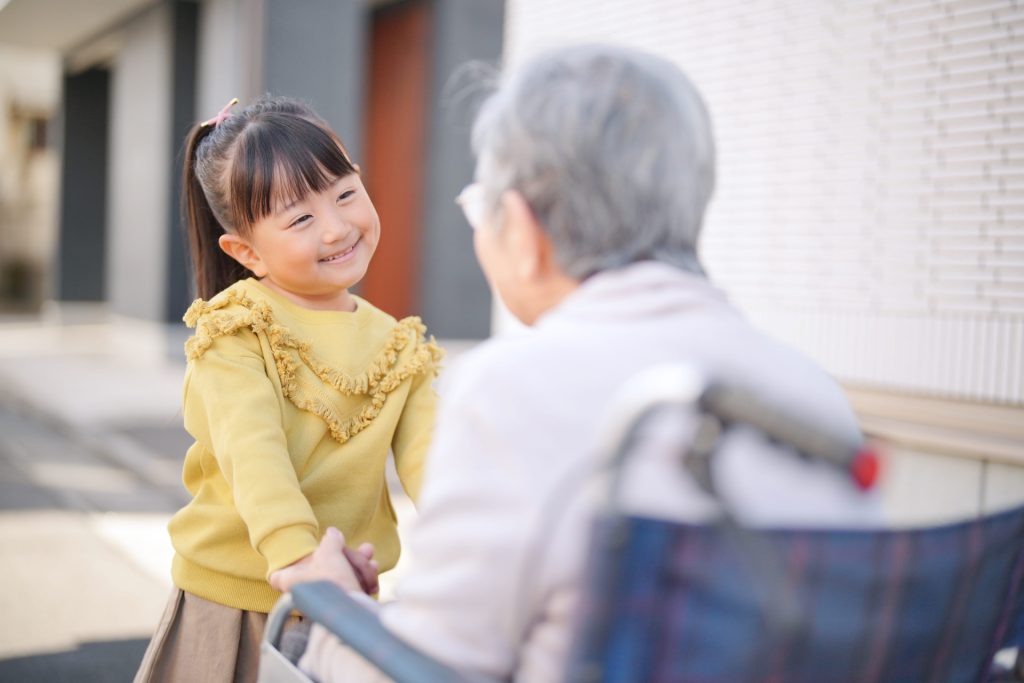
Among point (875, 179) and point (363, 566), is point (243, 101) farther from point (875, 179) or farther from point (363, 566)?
point (363, 566)

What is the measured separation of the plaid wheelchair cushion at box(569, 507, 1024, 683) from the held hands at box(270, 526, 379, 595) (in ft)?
2.10

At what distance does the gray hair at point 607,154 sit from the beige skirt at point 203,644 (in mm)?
989

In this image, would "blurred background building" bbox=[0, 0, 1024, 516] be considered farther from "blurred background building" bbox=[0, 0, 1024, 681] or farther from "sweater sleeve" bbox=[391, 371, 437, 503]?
"sweater sleeve" bbox=[391, 371, 437, 503]

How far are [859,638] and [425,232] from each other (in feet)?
44.0

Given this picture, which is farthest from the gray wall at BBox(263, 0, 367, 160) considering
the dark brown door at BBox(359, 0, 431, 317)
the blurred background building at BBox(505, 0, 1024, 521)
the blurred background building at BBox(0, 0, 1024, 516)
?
the blurred background building at BBox(505, 0, 1024, 521)

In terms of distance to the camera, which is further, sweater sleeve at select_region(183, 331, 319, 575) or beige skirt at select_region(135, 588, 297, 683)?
beige skirt at select_region(135, 588, 297, 683)

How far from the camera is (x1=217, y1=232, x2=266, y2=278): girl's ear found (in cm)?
191

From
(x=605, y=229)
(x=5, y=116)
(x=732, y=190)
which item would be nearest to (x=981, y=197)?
(x=732, y=190)

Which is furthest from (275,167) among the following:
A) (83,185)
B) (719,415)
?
(83,185)

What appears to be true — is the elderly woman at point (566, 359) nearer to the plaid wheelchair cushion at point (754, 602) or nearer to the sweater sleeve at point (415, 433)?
the plaid wheelchair cushion at point (754, 602)

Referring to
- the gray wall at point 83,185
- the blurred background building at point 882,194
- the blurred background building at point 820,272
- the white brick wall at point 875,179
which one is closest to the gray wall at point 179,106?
the blurred background building at point 820,272

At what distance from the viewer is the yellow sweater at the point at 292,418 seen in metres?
1.74

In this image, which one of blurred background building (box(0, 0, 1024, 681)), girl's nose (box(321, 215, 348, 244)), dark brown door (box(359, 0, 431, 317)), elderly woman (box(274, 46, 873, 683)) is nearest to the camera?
elderly woman (box(274, 46, 873, 683))

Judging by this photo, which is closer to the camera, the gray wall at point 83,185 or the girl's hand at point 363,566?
the girl's hand at point 363,566
